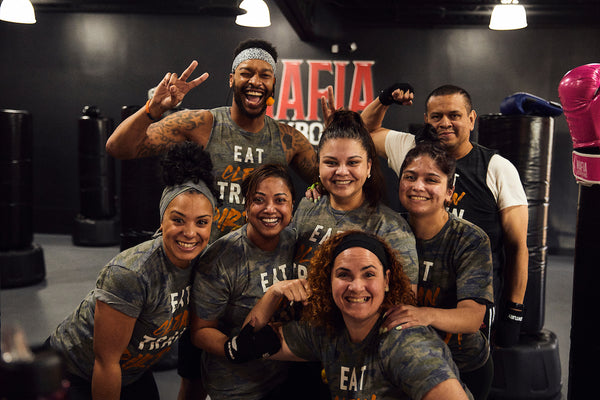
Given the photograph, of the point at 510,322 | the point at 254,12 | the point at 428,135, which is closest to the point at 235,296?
the point at 428,135

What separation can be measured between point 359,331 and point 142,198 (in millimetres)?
2539

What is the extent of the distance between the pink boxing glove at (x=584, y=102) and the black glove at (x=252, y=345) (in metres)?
1.55

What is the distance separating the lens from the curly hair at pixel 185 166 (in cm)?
211

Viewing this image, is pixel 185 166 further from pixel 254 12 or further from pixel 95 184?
pixel 95 184

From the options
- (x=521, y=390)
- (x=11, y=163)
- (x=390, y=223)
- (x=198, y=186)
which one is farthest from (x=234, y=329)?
(x=11, y=163)

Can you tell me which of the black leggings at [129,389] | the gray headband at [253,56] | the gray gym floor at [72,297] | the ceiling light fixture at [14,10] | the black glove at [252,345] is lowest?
the gray gym floor at [72,297]

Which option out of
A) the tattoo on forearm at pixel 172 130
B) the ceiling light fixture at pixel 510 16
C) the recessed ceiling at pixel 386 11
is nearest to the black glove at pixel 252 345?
the tattoo on forearm at pixel 172 130

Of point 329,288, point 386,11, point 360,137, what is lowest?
point 329,288

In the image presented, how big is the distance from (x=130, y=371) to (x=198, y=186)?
82 centimetres

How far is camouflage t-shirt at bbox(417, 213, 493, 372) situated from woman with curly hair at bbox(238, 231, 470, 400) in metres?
0.23

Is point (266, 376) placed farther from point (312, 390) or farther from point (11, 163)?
point (11, 163)

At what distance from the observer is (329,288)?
191 cm

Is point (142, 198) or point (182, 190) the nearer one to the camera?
point (182, 190)

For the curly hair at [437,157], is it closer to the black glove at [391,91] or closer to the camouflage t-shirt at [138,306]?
the black glove at [391,91]
